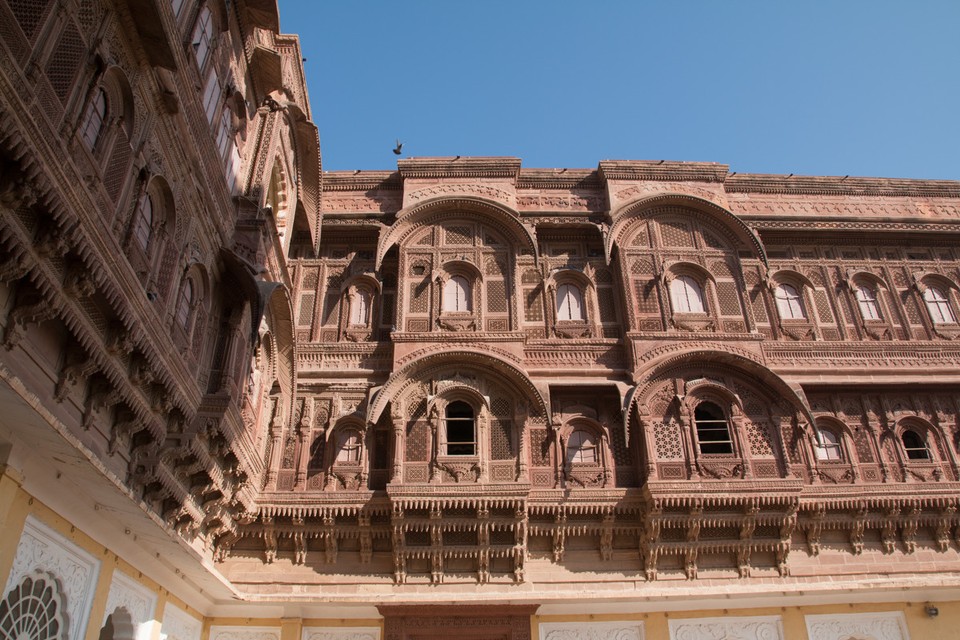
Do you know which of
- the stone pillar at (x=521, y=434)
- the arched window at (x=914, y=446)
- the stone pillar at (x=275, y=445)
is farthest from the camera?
the arched window at (x=914, y=446)

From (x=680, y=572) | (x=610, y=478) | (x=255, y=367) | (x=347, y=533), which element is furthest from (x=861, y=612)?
(x=255, y=367)

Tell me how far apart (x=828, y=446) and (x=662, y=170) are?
5968 millimetres

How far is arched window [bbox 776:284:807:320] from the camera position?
14500 mm

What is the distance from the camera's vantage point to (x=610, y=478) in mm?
12422

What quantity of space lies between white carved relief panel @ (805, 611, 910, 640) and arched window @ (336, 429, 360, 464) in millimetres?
7605

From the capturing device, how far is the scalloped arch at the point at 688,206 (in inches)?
568

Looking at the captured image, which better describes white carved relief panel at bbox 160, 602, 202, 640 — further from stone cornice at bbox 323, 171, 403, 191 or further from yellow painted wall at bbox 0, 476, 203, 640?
stone cornice at bbox 323, 171, 403, 191

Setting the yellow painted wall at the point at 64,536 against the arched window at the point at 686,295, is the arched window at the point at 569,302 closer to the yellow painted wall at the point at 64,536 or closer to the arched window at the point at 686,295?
the arched window at the point at 686,295

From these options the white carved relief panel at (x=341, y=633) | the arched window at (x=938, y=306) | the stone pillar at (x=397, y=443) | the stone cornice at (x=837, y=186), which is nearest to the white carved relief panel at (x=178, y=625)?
the white carved relief panel at (x=341, y=633)

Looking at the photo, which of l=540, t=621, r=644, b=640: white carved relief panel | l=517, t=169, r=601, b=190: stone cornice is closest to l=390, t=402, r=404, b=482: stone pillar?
l=540, t=621, r=644, b=640: white carved relief panel

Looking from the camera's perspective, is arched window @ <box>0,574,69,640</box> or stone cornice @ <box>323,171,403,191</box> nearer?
arched window @ <box>0,574,69,640</box>

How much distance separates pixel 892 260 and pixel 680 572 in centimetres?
798

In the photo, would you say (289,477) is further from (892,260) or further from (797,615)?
(892,260)

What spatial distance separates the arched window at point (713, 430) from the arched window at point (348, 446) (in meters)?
5.65
